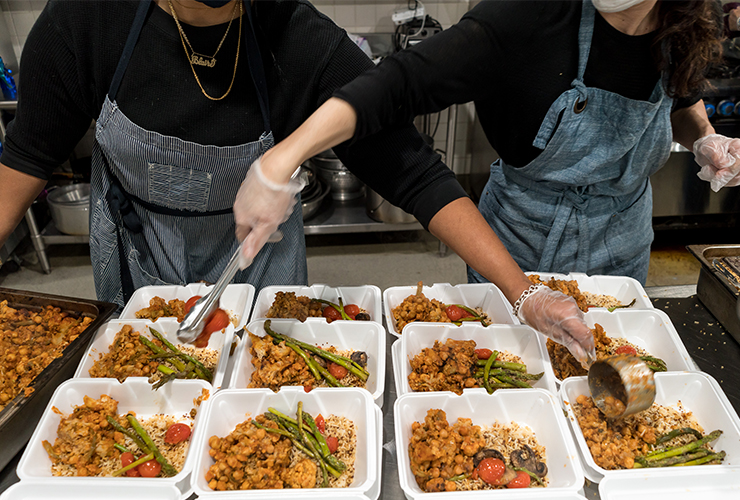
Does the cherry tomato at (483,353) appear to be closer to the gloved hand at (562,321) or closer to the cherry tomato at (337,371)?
the gloved hand at (562,321)

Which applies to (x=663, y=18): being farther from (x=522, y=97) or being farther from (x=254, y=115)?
(x=254, y=115)

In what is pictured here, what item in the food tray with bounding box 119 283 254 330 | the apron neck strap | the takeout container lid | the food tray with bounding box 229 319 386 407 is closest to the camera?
the takeout container lid

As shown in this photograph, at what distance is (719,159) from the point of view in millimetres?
1883

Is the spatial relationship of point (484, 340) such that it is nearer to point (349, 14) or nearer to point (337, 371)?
point (337, 371)

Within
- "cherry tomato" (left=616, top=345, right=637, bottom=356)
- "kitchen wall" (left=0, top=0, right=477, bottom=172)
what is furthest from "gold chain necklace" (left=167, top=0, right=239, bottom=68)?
"kitchen wall" (left=0, top=0, right=477, bottom=172)

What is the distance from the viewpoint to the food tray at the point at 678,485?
1278mm

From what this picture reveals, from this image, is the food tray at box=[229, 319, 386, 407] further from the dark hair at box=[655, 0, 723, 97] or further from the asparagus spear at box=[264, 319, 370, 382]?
the dark hair at box=[655, 0, 723, 97]

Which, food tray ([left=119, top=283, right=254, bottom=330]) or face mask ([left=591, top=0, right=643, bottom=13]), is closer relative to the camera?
face mask ([left=591, top=0, right=643, bottom=13])

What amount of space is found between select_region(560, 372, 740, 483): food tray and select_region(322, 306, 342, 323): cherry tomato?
0.79 m

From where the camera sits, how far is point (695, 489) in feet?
4.24

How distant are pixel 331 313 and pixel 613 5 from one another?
4.60ft

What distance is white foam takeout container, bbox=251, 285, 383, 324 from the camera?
6.08 ft

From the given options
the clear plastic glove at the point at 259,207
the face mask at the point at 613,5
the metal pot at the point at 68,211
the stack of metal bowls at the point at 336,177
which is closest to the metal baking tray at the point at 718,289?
the face mask at the point at 613,5


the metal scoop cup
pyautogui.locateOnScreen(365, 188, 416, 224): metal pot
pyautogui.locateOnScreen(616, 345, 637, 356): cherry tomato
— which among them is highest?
the metal scoop cup
